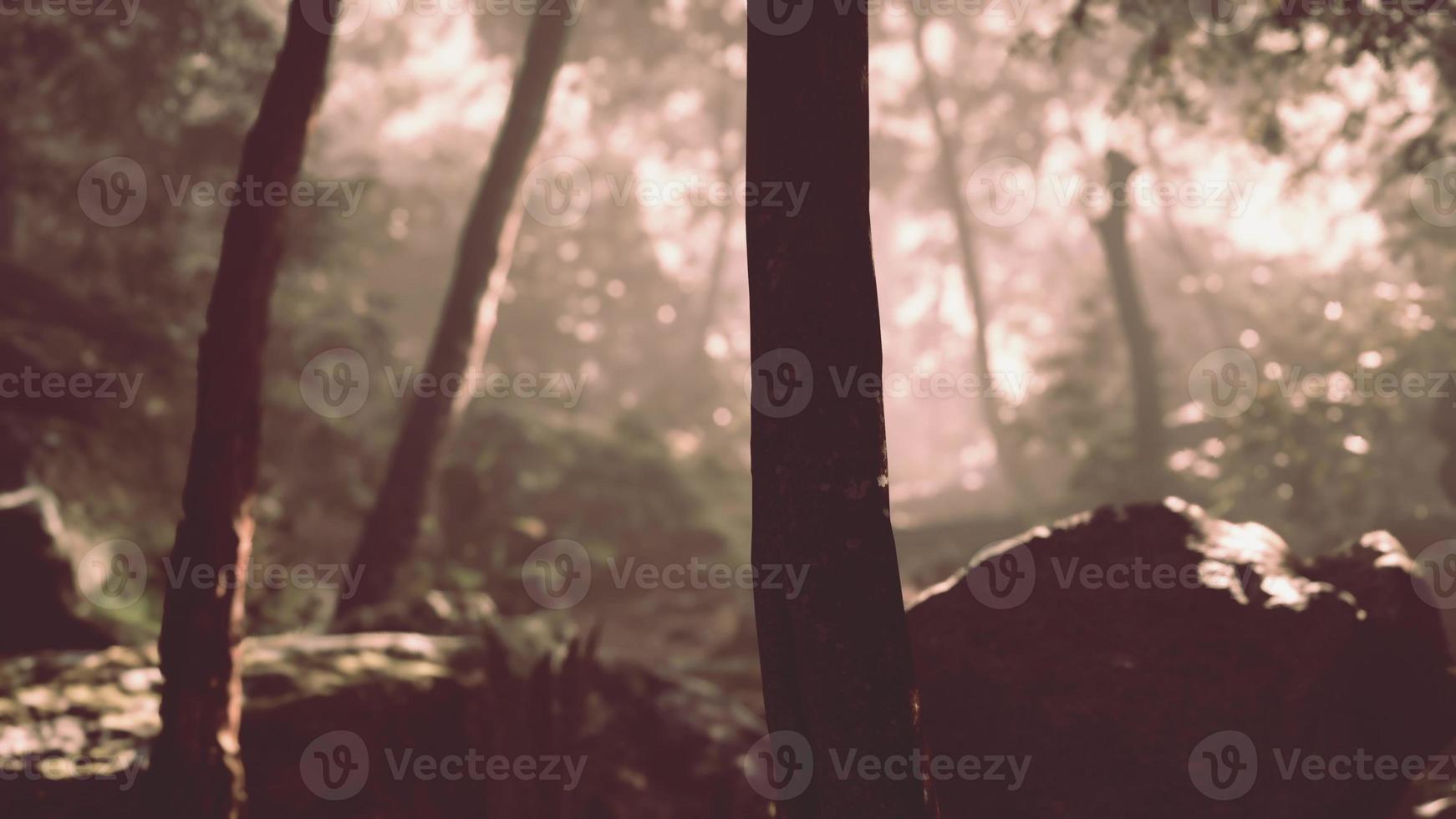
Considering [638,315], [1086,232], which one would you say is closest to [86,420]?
[638,315]

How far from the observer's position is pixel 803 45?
4.05m

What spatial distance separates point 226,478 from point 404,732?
2283 millimetres
